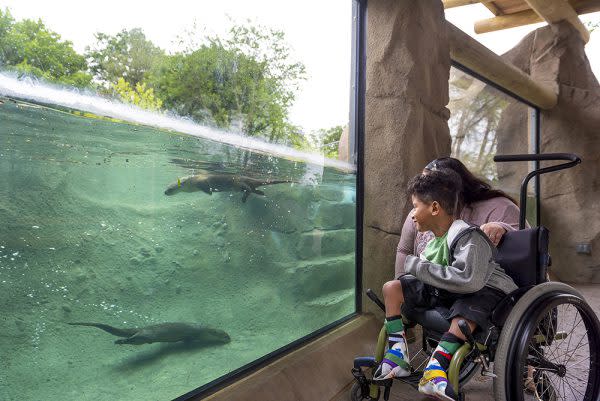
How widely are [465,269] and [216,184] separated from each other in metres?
1.14

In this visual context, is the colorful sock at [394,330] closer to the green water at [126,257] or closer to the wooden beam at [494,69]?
the green water at [126,257]

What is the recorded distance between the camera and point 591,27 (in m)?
8.49

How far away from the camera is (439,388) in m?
1.47

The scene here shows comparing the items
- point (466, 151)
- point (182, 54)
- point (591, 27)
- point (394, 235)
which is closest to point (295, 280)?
point (394, 235)

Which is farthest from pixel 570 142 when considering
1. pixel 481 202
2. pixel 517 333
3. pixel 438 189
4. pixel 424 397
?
pixel 517 333

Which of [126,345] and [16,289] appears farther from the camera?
[126,345]

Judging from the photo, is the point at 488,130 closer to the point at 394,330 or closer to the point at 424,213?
the point at 424,213

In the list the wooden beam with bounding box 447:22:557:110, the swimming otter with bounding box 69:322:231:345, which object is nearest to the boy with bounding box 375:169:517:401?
the swimming otter with bounding box 69:322:231:345

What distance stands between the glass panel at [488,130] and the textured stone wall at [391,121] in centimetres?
193

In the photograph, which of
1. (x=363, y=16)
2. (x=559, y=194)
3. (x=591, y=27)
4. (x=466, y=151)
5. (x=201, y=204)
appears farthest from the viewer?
(x=591, y=27)

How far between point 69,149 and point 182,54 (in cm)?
60

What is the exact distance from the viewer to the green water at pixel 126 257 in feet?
5.21

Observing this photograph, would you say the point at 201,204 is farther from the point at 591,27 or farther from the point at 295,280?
the point at 591,27

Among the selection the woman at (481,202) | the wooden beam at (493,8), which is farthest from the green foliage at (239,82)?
the wooden beam at (493,8)
